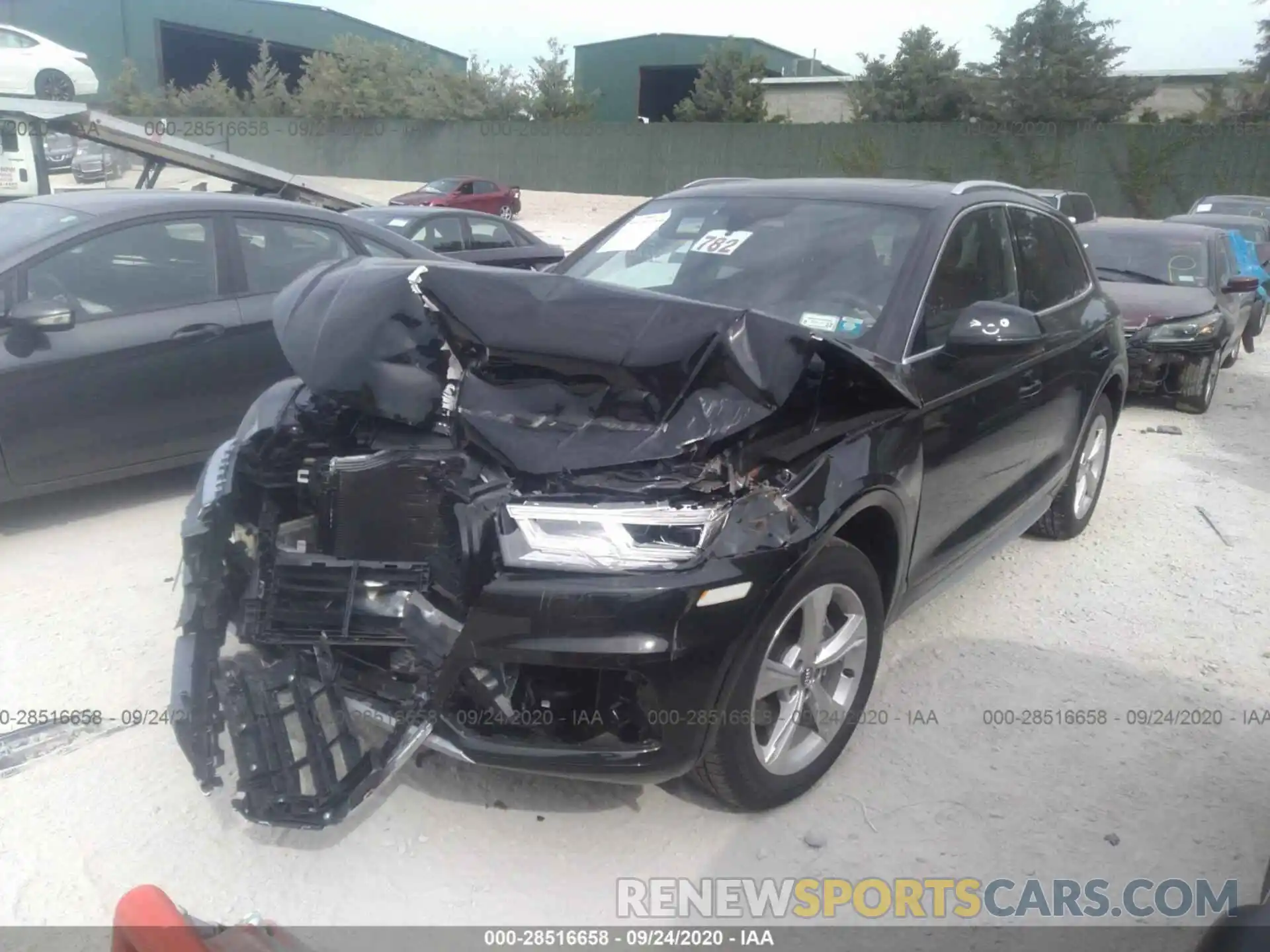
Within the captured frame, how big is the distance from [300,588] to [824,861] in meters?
1.71

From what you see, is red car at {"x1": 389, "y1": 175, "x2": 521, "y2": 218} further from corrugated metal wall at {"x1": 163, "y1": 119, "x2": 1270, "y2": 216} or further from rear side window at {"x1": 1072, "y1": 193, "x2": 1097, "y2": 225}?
rear side window at {"x1": 1072, "y1": 193, "x2": 1097, "y2": 225}

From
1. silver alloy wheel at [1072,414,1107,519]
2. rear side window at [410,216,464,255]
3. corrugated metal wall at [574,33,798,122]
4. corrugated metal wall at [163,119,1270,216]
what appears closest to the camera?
silver alloy wheel at [1072,414,1107,519]

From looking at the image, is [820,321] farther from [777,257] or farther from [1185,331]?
[1185,331]

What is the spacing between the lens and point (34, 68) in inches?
663

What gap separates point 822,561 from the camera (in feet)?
9.78

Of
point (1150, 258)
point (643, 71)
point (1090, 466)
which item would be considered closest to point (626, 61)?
point (643, 71)

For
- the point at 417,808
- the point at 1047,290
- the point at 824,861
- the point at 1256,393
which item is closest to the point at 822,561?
the point at 824,861

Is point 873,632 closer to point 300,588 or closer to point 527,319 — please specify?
point 527,319

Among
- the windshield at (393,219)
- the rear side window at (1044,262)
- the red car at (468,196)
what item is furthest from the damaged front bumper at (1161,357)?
the red car at (468,196)

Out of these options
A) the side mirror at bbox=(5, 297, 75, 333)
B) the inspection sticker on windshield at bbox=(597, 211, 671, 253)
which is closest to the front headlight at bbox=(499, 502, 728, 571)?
the inspection sticker on windshield at bbox=(597, 211, 671, 253)

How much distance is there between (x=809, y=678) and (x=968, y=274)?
1809 mm

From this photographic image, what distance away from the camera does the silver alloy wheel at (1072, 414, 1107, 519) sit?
554cm

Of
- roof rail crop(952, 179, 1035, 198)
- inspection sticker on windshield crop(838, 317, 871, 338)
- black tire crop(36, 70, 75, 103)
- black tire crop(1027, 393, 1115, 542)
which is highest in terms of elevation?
black tire crop(36, 70, 75, 103)

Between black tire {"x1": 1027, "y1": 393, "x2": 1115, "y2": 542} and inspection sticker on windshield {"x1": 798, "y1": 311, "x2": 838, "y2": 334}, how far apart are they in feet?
7.42
